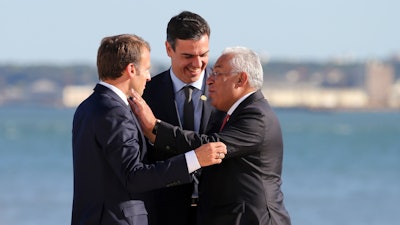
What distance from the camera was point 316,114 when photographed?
468ft

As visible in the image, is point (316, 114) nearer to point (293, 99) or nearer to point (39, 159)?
point (293, 99)

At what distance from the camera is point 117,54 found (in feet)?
14.5

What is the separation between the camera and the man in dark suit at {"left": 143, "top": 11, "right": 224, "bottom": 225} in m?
5.05

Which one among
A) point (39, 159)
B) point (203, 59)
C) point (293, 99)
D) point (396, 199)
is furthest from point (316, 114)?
point (203, 59)

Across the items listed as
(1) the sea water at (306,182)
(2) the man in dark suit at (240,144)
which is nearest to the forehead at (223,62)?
(2) the man in dark suit at (240,144)

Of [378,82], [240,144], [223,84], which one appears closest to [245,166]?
[240,144]

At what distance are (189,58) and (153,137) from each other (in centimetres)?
57

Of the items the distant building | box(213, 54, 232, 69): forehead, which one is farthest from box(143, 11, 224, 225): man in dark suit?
the distant building

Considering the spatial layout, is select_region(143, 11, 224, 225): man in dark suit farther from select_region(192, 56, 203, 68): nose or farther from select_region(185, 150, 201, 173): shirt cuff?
select_region(185, 150, 201, 173): shirt cuff

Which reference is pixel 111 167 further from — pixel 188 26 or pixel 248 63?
pixel 188 26

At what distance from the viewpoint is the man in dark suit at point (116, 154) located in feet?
14.1

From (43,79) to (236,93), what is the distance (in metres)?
115

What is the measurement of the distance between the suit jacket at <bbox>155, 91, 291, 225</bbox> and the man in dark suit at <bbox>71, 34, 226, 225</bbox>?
149 millimetres

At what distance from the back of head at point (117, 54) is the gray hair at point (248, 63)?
43 cm
